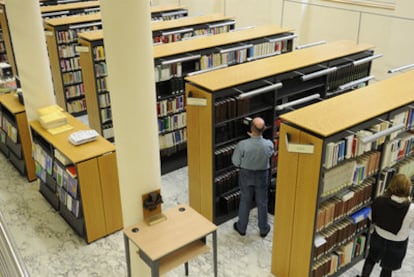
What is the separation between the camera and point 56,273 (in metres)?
5.03

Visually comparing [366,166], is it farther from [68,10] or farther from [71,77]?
[68,10]

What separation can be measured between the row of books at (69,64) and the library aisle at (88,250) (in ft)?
10.6

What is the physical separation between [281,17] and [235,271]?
6.45m

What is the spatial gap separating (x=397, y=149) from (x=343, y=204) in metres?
0.95

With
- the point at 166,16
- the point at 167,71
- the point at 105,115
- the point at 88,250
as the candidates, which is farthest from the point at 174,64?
the point at 166,16

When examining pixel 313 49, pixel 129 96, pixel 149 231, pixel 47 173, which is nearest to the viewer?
pixel 129 96

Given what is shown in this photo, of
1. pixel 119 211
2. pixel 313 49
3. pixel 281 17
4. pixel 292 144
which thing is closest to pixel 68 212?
pixel 119 211

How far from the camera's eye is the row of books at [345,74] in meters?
6.52

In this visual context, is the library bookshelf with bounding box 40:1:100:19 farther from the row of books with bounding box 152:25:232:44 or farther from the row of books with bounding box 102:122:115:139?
the row of books with bounding box 102:122:115:139

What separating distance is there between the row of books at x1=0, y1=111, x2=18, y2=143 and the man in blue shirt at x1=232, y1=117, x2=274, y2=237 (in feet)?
12.1

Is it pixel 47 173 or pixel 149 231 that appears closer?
pixel 149 231

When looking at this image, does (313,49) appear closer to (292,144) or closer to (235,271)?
(292,144)

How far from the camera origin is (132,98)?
3.86 m

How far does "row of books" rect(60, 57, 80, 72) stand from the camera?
871 centimetres
